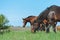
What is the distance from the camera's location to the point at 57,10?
1463cm

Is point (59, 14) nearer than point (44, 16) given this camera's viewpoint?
Yes

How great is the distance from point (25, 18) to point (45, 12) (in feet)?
28.9

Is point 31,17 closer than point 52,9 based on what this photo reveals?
No

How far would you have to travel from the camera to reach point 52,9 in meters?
15.0

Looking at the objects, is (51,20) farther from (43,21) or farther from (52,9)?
(43,21)

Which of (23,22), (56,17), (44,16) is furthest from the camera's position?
(23,22)

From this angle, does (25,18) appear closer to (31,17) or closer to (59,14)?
(31,17)

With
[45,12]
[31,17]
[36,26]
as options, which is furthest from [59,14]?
[31,17]

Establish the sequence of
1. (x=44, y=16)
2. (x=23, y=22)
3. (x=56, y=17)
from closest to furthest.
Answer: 1. (x=56, y=17)
2. (x=44, y=16)
3. (x=23, y=22)

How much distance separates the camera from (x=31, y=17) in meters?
24.3

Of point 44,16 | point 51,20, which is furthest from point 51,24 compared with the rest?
point 44,16

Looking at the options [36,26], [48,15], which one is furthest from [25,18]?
[48,15]

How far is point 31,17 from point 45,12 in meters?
8.63

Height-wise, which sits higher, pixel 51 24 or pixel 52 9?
pixel 52 9
